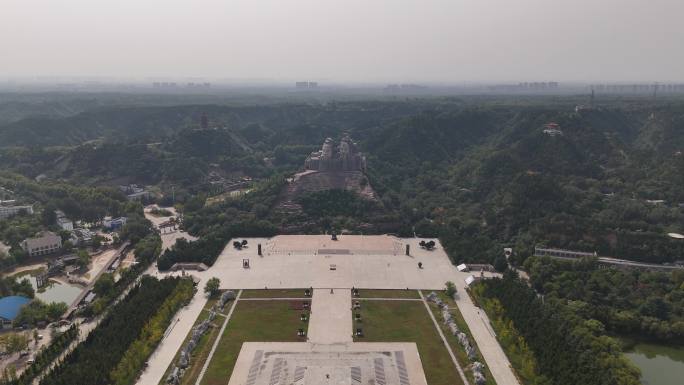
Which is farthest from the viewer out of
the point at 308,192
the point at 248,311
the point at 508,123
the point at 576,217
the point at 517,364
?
the point at 508,123

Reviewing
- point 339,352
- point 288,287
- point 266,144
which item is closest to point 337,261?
point 288,287

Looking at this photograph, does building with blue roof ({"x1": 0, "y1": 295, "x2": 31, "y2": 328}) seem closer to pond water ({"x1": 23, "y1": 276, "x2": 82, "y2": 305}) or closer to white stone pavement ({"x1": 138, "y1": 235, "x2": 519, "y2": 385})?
pond water ({"x1": 23, "y1": 276, "x2": 82, "y2": 305})

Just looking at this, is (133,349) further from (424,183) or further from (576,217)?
(424,183)

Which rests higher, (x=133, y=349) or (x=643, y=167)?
(x=643, y=167)

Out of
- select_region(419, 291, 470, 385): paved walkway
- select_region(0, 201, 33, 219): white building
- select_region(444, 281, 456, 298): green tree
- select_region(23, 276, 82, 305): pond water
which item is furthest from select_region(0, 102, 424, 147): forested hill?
select_region(419, 291, 470, 385): paved walkway

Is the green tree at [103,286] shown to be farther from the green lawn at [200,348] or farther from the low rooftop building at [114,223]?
the low rooftop building at [114,223]

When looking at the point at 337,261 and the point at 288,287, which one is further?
the point at 337,261

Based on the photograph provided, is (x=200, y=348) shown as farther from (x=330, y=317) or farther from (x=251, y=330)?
(x=330, y=317)
